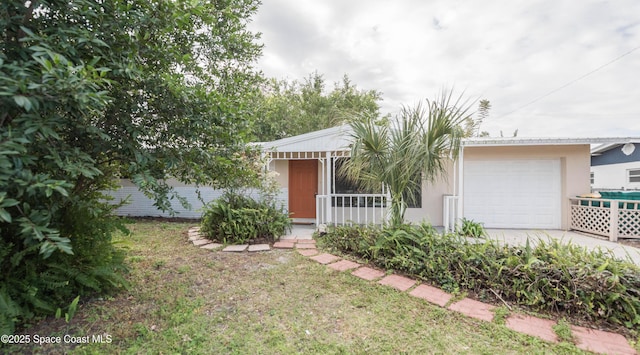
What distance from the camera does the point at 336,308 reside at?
9.96 ft

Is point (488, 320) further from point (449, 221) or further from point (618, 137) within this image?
point (618, 137)

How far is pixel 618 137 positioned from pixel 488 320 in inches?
284

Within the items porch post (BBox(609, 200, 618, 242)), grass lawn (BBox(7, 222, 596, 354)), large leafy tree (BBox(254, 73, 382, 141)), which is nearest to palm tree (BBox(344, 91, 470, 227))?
grass lawn (BBox(7, 222, 596, 354))

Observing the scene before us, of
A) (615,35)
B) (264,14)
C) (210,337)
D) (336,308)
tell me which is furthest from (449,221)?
(264,14)

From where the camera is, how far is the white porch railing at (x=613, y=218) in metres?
6.20

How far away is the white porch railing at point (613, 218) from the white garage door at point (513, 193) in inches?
28.3

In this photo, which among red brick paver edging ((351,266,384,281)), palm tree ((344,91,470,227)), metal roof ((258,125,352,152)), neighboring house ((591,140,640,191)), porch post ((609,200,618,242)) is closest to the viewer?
red brick paver edging ((351,266,384,281))

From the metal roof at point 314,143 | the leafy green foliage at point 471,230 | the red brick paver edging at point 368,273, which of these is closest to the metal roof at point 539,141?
the leafy green foliage at point 471,230

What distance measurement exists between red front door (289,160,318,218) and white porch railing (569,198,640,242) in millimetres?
7442

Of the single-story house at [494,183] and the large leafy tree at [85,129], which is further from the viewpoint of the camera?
the single-story house at [494,183]

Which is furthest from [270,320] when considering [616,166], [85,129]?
[616,166]

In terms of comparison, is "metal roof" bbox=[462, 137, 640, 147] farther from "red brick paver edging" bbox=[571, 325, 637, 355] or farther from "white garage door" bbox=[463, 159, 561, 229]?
"red brick paver edging" bbox=[571, 325, 637, 355]

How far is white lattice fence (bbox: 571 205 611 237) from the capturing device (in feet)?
20.9

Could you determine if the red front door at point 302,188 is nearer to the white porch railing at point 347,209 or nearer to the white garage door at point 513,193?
the white porch railing at point 347,209
